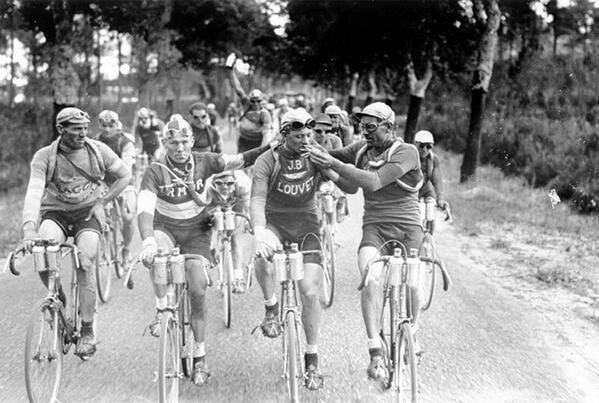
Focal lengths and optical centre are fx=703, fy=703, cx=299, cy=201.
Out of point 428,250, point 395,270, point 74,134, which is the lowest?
point 428,250

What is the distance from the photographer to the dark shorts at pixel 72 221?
5.97 metres

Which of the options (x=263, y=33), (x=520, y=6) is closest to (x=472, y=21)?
(x=520, y=6)

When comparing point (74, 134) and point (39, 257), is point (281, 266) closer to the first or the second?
point (39, 257)

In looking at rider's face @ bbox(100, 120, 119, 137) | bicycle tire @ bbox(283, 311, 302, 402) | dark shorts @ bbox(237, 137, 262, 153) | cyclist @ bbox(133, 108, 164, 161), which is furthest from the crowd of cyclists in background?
cyclist @ bbox(133, 108, 164, 161)

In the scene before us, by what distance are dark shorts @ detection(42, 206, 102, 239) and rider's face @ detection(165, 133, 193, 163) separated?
98 centimetres

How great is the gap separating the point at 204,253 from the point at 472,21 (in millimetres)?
21036

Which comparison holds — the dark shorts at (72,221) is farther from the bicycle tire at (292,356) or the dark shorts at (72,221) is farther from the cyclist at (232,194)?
the bicycle tire at (292,356)

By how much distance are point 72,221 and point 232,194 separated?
5.32 feet

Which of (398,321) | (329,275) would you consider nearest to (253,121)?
(329,275)

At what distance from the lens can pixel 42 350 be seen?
16.1 feet

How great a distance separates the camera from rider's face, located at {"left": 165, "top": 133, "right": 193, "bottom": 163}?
222 inches

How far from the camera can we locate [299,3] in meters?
30.7

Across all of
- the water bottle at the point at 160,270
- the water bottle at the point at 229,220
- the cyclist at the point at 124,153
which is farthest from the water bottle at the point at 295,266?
the cyclist at the point at 124,153

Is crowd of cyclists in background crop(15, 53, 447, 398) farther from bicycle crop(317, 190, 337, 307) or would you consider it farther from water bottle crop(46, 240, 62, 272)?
bicycle crop(317, 190, 337, 307)
